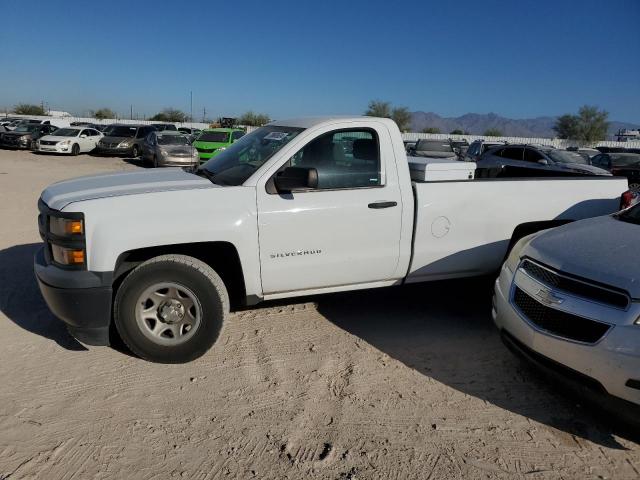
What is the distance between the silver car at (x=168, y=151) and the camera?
62.4ft

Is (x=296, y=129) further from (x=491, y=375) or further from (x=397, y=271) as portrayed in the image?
(x=491, y=375)

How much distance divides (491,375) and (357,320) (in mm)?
1376

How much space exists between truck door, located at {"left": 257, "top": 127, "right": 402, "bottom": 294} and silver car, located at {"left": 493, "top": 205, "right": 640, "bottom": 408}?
1.07 metres

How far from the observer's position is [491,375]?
3842 millimetres

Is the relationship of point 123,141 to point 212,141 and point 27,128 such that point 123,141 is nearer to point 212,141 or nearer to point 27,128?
point 27,128

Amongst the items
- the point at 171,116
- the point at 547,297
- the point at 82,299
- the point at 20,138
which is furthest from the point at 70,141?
the point at 171,116

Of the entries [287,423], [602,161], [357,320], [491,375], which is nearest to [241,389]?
[287,423]

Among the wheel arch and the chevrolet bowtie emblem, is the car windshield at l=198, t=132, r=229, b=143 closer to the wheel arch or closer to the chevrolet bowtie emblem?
the wheel arch

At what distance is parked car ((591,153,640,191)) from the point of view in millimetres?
15789

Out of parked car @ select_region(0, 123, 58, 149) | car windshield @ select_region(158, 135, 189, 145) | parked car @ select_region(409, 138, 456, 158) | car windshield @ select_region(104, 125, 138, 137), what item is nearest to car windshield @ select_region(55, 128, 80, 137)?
car windshield @ select_region(104, 125, 138, 137)

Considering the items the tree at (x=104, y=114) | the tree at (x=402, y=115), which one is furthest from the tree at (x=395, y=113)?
the tree at (x=104, y=114)

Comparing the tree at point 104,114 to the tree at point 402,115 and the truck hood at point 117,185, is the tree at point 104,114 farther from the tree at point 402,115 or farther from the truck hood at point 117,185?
the truck hood at point 117,185

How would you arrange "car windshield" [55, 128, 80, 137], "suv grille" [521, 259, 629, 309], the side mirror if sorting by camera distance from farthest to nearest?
1. "car windshield" [55, 128, 80, 137]
2. the side mirror
3. "suv grille" [521, 259, 629, 309]

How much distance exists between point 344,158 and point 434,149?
16592 mm
